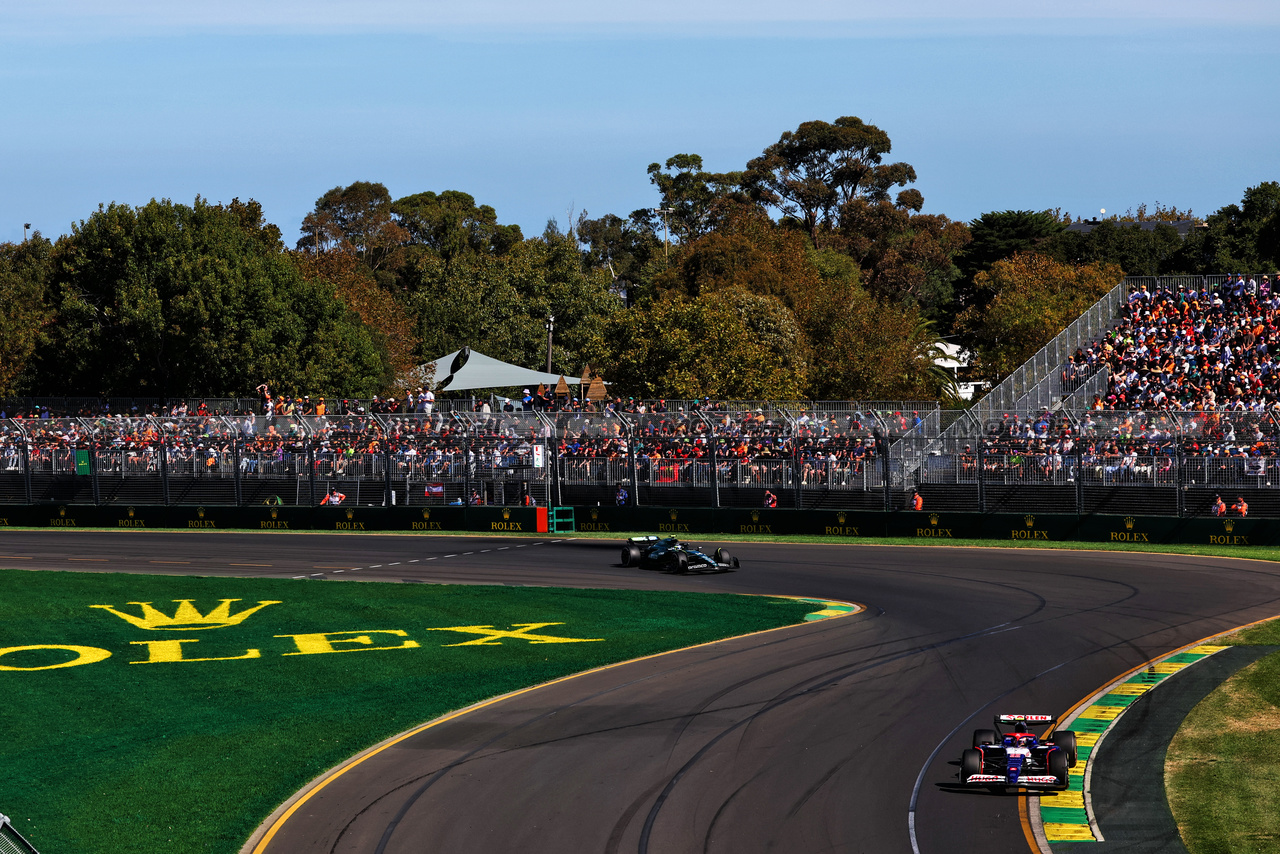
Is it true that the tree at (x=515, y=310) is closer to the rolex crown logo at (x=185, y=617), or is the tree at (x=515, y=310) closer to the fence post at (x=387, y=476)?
the fence post at (x=387, y=476)

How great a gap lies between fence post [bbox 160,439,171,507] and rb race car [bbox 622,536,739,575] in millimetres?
18825

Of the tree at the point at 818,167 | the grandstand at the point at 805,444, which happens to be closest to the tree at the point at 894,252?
the tree at the point at 818,167

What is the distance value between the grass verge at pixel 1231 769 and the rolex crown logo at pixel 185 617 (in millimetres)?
16478

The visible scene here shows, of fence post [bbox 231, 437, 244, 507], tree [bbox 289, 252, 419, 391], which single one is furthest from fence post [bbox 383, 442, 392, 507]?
tree [bbox 289, 252, 419, 391]

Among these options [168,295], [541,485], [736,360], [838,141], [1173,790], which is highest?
[838,141]

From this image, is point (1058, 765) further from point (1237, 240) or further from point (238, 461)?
point (1237, 240)

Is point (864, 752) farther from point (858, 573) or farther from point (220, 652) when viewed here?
point (858, 573)

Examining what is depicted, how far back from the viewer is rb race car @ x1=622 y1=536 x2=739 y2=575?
2866 centimetres

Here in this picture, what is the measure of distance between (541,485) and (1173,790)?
27189 mm

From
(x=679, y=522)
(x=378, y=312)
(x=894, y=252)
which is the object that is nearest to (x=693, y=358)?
(x=679, y=522)

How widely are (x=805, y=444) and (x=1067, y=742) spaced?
23.3 m

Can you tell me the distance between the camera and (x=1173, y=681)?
17250 mm

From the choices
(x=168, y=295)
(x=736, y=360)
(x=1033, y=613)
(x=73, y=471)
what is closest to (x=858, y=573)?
(x=1033, y=613)

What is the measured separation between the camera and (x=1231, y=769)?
13.3m
